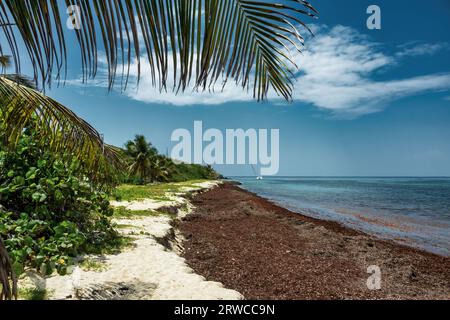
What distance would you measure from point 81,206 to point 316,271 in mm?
6186

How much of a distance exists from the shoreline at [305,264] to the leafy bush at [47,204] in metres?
2.77

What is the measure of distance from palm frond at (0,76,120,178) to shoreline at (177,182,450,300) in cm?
373

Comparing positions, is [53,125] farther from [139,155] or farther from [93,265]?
[139,155]

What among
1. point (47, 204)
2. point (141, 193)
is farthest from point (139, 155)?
point (47, 204)

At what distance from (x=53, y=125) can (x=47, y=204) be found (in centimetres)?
343

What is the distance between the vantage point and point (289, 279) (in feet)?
25.5

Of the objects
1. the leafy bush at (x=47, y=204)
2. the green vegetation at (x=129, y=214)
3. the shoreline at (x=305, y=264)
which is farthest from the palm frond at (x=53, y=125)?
the green vegetation at (x=129, y=214)

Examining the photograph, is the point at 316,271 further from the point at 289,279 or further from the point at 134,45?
the point at 134,45

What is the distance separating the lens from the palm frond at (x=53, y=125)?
4219 millimetres

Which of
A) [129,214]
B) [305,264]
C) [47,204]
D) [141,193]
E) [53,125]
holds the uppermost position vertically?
[53,125]

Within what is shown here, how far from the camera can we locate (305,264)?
9305 millimetres

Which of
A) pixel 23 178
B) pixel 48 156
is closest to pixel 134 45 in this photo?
pixel 23 178

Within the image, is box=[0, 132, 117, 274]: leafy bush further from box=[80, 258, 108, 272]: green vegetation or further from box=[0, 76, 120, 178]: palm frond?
box=[0, 76, 120, 178]: palm frond

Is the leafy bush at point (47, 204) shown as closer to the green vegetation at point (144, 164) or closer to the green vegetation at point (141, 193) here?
the green vegetation at point (141, 193)
